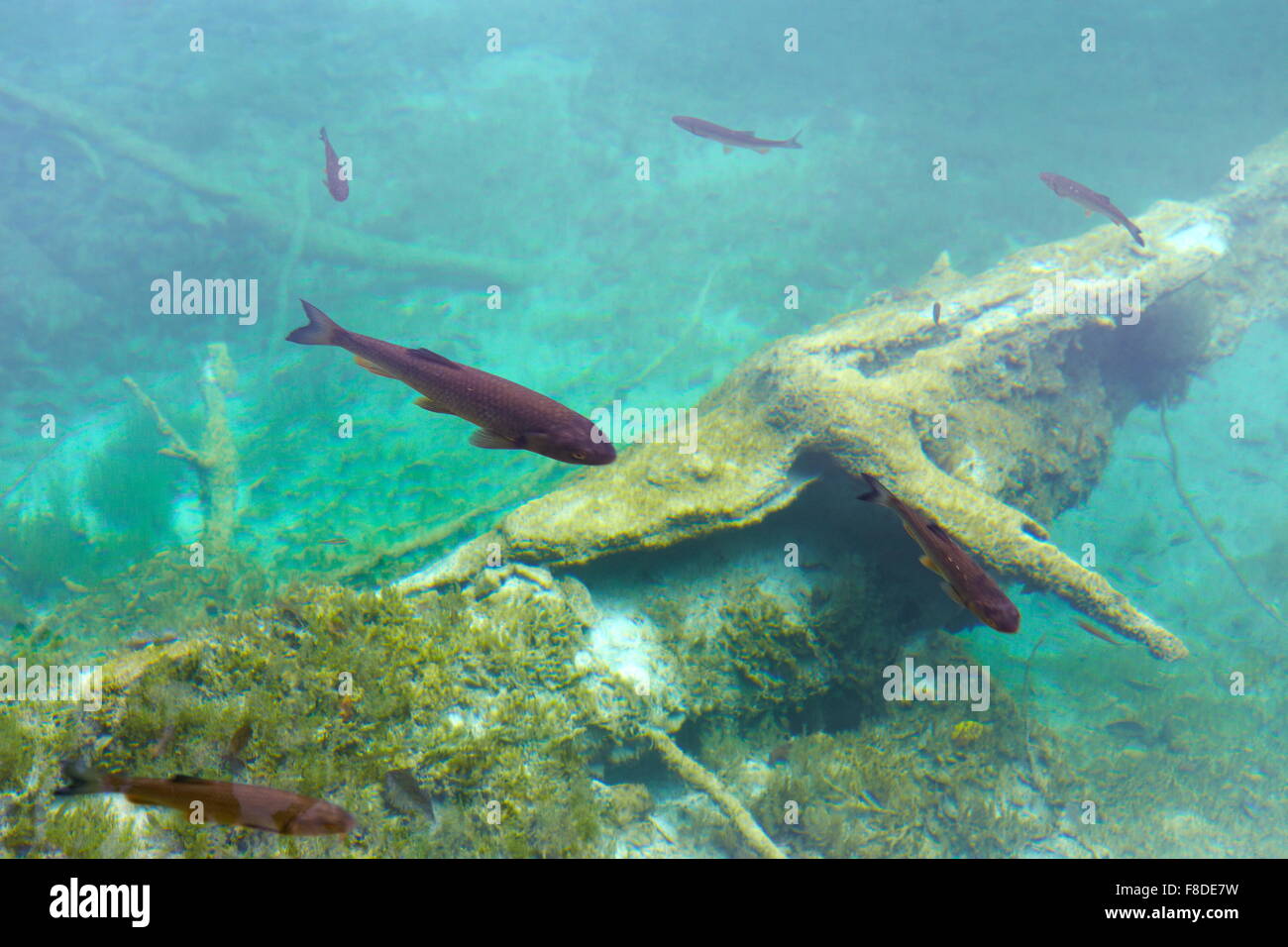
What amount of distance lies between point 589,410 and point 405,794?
822 cm

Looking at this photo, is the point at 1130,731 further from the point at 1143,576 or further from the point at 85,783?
the point at 85,783

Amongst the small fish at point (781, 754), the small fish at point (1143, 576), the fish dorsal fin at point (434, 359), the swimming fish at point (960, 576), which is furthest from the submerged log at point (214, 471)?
the small fish at point (1143, 576)

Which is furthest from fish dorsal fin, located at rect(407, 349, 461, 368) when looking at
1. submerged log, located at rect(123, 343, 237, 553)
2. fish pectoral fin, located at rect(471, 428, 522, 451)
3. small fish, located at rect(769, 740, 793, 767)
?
submerged log, located at rect(123, 343, 237, 553)

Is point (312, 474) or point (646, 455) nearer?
point (646, 455)

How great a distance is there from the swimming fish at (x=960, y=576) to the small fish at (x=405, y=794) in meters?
2.77

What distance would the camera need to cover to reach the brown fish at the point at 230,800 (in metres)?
1.59

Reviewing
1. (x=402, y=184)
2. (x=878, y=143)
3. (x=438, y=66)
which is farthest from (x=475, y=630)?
(x=438, y=66)

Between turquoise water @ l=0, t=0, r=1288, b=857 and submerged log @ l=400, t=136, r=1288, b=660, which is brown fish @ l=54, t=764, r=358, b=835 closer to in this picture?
turquoise water @ l=0, t=0, r=1288, b=857

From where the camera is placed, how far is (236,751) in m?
2.75

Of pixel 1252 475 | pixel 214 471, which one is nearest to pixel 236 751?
pixel 214 471

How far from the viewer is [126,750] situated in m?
2.75

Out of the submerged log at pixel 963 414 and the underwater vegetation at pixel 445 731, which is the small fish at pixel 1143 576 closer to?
the submerged log at pixel 963 414

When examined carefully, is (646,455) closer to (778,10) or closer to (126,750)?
(126,750)
